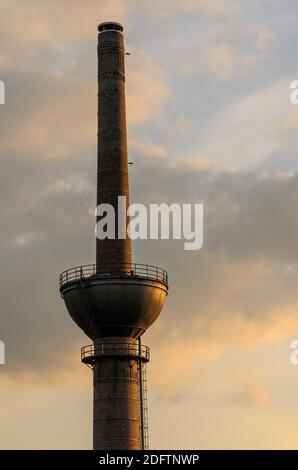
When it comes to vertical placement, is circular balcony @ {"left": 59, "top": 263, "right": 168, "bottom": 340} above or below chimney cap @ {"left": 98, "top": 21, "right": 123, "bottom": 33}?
below

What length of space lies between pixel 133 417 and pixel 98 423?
205 cm

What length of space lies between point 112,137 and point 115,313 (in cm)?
1110

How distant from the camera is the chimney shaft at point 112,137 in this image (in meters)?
73.5

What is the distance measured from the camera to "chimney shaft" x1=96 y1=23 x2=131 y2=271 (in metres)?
73.5

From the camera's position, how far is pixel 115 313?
234 feet

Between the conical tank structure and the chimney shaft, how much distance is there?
59 mm

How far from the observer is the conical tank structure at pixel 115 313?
2795 inches

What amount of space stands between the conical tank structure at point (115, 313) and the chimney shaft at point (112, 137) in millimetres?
59

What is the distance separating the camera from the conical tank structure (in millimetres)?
71000

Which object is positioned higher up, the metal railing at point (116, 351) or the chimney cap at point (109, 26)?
the chimney cap at point (109, 26)

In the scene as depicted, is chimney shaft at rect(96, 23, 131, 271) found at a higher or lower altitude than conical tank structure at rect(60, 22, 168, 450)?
higher

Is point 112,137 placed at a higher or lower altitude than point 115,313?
higher

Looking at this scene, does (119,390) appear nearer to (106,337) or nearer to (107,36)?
(106,337)
